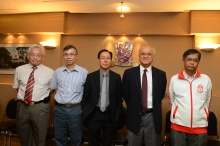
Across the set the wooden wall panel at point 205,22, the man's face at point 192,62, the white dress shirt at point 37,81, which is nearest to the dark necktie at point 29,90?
the white dress shirt at point 37,81

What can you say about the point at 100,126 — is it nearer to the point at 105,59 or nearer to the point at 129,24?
the point at 105,59

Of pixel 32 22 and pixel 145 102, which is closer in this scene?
pixel 145 102

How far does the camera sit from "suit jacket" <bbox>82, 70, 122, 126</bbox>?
245 centimetres

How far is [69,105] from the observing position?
255cm

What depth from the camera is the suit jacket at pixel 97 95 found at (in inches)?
96.5

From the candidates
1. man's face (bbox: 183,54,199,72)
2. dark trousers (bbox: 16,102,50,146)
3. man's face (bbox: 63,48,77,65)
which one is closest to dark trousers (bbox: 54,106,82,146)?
dark trousers (bbox: 16,102,50,146)

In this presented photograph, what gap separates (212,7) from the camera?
133 inches

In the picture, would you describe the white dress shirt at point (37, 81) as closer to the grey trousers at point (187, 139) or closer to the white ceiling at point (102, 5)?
the white ceiling at point (102, 5)

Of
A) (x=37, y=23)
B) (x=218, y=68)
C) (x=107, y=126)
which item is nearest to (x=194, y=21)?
(x=218, y=68)

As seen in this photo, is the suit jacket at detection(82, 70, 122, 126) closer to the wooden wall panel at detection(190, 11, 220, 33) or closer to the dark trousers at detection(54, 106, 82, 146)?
the dark trousers at detection(54, 106, 82, 146)

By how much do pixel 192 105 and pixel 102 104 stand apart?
1.09m

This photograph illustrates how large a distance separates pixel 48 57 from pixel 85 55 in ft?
2.66

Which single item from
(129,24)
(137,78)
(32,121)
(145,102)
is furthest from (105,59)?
(129,24)

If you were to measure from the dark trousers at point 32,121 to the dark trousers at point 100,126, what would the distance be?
0.72 meters
